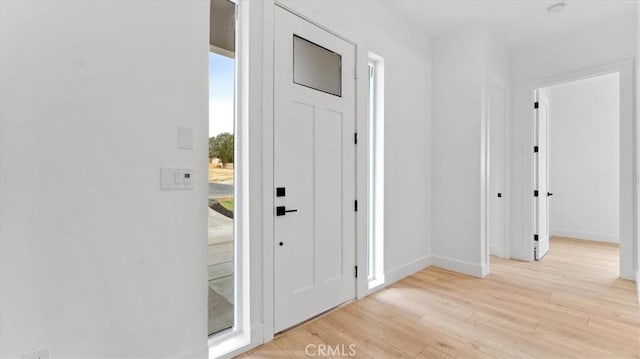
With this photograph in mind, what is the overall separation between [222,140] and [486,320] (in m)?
2.46

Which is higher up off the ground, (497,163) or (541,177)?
(497,163)

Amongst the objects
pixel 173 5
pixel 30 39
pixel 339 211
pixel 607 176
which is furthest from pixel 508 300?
pixel 607 176

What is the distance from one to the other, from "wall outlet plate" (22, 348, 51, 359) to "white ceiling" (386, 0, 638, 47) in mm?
3741

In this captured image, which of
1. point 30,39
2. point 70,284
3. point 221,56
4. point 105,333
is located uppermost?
point 221,56

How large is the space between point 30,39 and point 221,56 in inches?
38.5

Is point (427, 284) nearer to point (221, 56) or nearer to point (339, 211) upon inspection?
point (339, 211)

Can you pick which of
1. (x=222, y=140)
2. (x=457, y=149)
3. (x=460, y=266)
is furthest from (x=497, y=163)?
(x=222, y=140)

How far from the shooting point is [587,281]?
3.21 m

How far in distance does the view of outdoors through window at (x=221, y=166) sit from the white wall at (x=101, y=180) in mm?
225

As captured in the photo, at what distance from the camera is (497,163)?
419 centimetres

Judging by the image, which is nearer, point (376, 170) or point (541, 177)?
point (376, 170)

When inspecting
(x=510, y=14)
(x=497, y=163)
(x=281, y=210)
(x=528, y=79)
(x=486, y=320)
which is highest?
(x=510, y=14)

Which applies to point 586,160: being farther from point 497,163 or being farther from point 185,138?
point 185,138

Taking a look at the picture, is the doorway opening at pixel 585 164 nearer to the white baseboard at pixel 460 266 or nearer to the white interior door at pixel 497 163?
the white interior door at pixel 497 163
